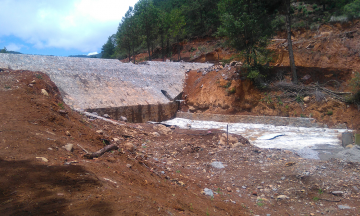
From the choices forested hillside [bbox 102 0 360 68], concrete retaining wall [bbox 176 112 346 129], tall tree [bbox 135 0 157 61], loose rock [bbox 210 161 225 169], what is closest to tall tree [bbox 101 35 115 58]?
forested hillside [bbox 102 0 360 68]

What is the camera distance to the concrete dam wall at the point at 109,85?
12.2 m

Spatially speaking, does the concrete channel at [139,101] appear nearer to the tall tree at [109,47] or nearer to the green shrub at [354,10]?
the green shrub at [354,10]

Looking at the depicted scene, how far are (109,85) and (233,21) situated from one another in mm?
9873

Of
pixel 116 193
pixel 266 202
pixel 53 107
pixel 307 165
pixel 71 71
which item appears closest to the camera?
pixel 116 193

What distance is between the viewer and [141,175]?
4.67 metres

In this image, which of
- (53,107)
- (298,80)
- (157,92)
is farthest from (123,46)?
(53,107)

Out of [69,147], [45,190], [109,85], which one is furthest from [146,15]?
[45,190]

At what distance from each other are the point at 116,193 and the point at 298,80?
53.1 feet

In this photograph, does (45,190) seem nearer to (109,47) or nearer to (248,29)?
(248,29)

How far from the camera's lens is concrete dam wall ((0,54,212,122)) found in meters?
12.2

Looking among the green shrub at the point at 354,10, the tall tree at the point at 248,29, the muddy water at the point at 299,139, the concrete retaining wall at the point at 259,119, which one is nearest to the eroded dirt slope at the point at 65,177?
the muddy water at the point at 299,139

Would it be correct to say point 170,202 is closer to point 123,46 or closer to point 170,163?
point 170,163

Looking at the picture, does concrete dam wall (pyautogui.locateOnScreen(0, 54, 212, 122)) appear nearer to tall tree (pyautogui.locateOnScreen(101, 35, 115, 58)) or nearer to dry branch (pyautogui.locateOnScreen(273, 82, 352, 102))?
dry branch (pyautogui.locateOnScreen(273, 82, 352, 102))

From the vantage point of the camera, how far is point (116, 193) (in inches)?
124
